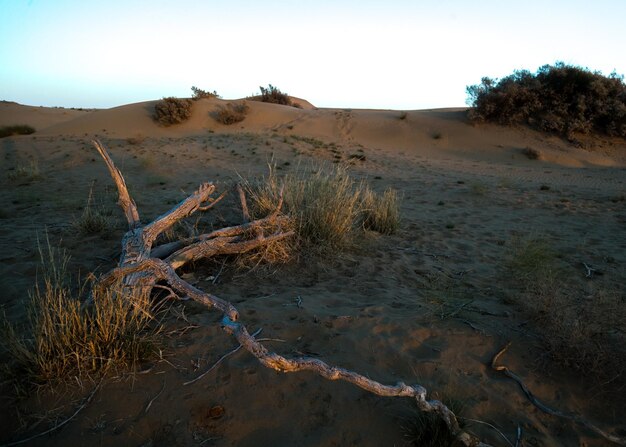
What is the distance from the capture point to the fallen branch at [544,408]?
6.39 feet

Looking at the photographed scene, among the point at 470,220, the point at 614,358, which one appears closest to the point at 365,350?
the point at 614,358

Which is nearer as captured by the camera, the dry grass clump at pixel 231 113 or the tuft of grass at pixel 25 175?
the tuft of grass at pixel 25 175

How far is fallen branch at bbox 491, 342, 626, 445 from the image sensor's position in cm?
195

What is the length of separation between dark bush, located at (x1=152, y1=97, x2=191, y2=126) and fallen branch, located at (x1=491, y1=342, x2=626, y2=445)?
68.8 feet

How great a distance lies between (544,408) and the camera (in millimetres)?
2139

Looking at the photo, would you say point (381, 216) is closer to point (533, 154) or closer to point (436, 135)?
point (533, 154)

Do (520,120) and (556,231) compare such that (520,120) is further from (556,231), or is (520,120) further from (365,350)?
(365,350)

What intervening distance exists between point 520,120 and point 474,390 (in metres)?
17.8

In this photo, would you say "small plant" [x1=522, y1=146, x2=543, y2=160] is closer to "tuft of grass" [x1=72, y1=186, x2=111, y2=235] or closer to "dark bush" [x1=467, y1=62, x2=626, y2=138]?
"dark bush" [x1=467, y1=62, x2=626, y2=138]

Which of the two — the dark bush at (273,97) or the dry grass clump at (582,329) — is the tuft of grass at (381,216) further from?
the dark bush at (273,97)

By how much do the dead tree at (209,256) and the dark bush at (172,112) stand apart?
712 inches

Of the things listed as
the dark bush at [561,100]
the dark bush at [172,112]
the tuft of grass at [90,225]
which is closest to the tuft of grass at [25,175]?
the tuft of grass at [90,225]

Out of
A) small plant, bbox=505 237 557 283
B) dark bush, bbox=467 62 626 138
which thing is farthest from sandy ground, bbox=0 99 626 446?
dark bush, bbox=467 62 626 138

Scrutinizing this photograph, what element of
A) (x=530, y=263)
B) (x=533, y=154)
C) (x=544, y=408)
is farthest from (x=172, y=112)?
(x=544, y=408)
